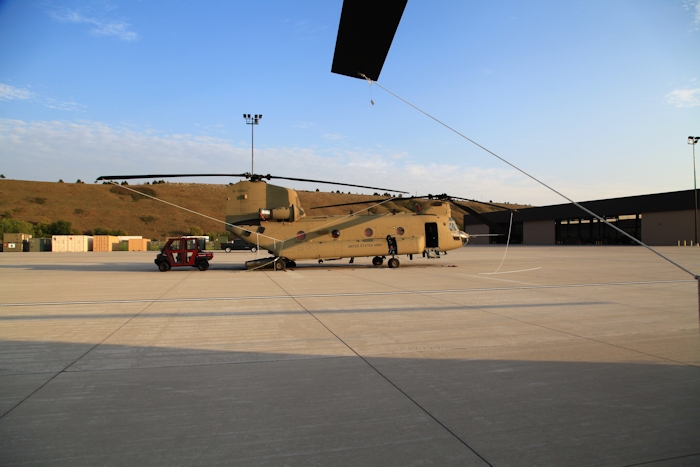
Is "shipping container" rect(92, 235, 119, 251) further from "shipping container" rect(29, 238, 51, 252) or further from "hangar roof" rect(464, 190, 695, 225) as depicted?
"hangar roof" rect(464, 190, 695, 225)

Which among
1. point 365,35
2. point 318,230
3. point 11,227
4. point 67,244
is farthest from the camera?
point 11,227

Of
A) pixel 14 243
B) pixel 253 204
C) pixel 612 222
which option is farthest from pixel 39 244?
pixel 612 222

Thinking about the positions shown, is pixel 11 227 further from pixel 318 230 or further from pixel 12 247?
pixel 318 230

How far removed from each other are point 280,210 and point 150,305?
32.9 feet

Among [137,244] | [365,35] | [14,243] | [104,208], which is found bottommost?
[137,244]

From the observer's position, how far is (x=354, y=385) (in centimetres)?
414

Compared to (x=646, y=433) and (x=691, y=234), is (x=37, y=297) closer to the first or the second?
(x=646, y=433)

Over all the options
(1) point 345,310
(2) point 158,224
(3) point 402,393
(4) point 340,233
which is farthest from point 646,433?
(2) point 158,224

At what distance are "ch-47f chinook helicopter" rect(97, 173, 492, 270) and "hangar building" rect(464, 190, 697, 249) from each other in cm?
1247

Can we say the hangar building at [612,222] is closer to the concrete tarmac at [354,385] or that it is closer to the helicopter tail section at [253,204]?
the helicopter tail section at [253,204]

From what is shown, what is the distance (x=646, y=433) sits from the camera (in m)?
3.08

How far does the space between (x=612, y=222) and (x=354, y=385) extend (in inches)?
2265

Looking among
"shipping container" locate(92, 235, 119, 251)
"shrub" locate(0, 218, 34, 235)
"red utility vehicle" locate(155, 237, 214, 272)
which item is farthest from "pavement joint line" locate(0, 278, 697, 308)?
"shrub" locate(0, 218, 34, 235)

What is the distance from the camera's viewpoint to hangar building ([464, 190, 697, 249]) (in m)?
43.7
